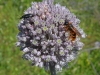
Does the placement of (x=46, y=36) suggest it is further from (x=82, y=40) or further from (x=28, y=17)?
(x=82, y=40)

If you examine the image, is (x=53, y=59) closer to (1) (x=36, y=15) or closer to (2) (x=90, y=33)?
(1) (x=36, y=15)

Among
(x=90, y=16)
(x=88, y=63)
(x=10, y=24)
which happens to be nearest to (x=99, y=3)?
(x=90, y=16)

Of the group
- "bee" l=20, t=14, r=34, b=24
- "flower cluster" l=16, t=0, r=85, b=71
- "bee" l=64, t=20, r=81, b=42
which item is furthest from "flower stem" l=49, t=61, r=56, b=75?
"bee" l=20, t=14, r=34, b=24

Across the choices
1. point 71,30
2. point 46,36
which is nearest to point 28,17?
point 46,36

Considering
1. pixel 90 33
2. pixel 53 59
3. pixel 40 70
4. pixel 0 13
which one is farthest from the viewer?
pixel 0 13

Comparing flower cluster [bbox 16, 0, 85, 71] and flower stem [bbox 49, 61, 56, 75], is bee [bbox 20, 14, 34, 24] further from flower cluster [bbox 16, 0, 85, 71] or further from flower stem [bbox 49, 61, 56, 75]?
flower stem [bbox 49, 61, 56, 75]

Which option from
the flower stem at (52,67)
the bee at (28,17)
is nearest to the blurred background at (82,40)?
the flower stem at (52,67)
